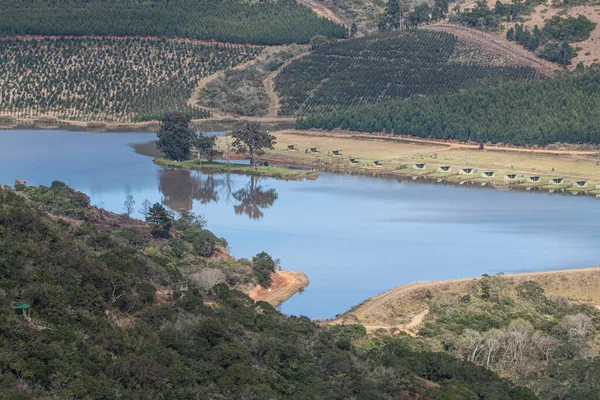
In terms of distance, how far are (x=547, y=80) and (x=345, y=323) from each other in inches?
2739

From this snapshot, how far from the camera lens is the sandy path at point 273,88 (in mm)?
121688

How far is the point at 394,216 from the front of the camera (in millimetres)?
70188

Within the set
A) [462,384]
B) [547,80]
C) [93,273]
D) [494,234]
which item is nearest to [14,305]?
[93,273]

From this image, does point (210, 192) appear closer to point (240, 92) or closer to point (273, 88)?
point (240, 92)

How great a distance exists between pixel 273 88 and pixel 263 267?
238 ft

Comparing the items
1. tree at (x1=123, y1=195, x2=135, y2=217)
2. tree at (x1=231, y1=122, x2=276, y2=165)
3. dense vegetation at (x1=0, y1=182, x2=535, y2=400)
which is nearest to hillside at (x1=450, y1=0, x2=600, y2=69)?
tree at (x1=231, y1=122, x2=276, y2=165)

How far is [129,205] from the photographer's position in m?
70.9

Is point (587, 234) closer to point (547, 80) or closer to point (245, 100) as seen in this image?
point (547, 80)

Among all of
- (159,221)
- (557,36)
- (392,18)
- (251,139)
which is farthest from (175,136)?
(392,18)

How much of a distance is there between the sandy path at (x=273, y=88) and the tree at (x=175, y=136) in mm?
28565

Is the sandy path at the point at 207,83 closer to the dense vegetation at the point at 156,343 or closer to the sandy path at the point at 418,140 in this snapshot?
the sandy path at the point at 418,140

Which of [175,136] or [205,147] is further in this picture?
[175,136]

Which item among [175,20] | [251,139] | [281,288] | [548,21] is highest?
[548,21]

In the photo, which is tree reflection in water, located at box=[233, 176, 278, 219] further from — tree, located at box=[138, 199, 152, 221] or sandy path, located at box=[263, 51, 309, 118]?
sandy path, located at box=[263, 51, 309, 118]
